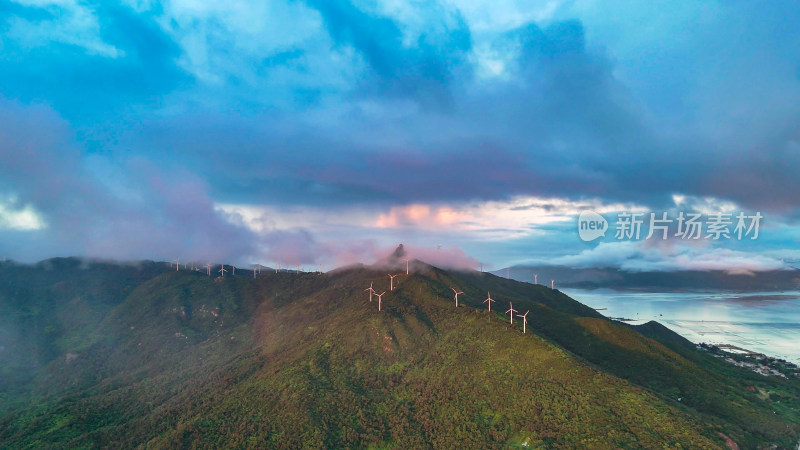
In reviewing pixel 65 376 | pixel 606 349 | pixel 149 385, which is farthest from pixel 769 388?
pixel 65 376

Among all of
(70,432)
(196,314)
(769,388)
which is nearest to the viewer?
(70,432)

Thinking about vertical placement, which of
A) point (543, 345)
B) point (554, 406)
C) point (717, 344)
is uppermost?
point (543, 345)

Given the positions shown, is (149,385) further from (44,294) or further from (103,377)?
(44,294)

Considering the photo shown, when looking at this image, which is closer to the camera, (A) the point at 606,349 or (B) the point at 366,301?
(A) the point at 606,349

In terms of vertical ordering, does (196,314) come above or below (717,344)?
above

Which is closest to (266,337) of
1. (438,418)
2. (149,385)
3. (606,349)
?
(149,385)

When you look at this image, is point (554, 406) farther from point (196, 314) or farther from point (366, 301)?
point (196, 314)

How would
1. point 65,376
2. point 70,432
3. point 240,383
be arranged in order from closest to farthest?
point 70,432 → point 240,383 → point 65,376
